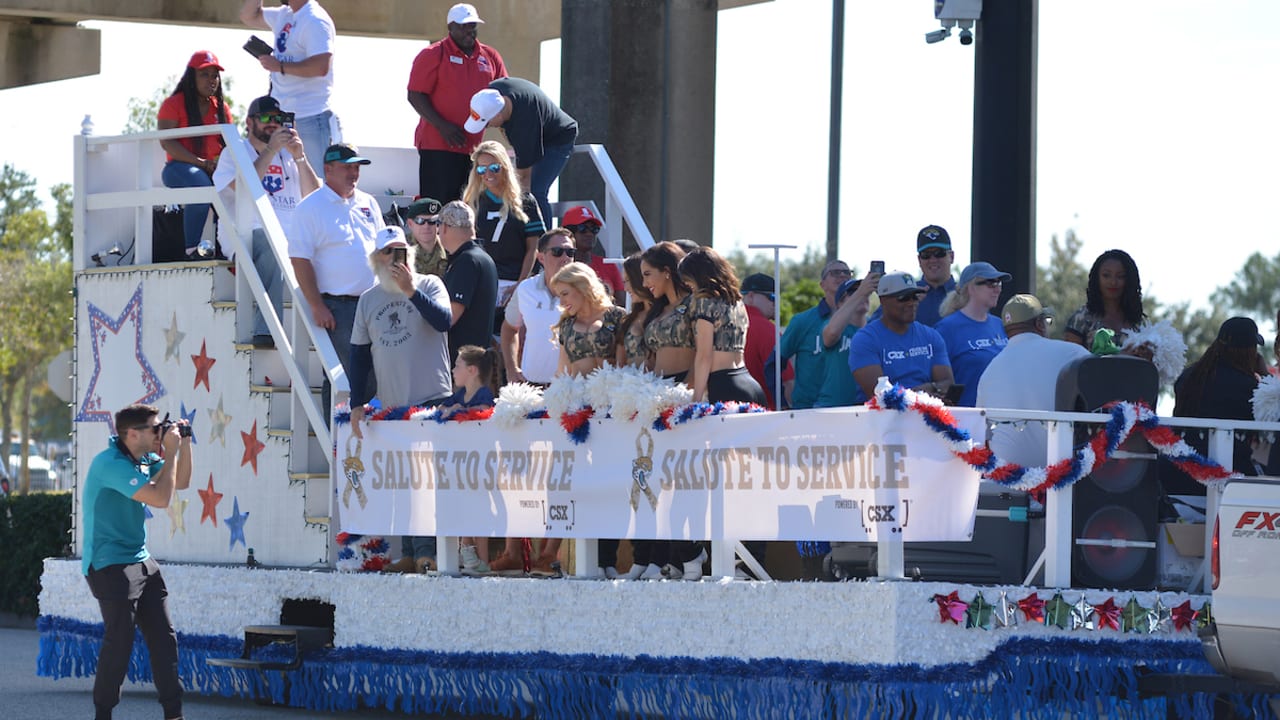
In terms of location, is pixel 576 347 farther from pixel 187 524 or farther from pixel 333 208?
pixel 187 524

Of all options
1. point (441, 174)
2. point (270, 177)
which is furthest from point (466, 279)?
point (441, 174)

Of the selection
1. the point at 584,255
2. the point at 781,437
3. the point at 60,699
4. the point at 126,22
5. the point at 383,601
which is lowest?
the point at 60,699

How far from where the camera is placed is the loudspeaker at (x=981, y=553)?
945 centimetres

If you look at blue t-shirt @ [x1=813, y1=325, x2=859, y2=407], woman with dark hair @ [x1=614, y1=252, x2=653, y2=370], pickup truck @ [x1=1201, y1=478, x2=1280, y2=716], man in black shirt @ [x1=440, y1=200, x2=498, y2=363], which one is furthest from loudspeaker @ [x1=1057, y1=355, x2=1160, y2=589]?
man in black shirt @ [x1=440, y1=200, x2=498, y2=363]

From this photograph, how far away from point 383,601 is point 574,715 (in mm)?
1596

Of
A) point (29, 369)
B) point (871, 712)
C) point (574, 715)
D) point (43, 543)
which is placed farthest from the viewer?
point (29, 369)

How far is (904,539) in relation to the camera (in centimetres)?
900

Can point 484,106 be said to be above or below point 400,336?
above

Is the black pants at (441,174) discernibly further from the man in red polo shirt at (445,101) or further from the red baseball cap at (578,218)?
the red baseball cap at (578,218)

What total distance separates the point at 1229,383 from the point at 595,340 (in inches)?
131

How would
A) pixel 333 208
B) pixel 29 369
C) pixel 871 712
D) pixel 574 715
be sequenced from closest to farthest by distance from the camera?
pixel 871 712, pixel 574 715, pixel 333 208, pixel 29 369

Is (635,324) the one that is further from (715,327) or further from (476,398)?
(476,398)

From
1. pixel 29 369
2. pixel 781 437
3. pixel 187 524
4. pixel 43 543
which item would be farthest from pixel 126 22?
pixel 29 369

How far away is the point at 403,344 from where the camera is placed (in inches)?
444
